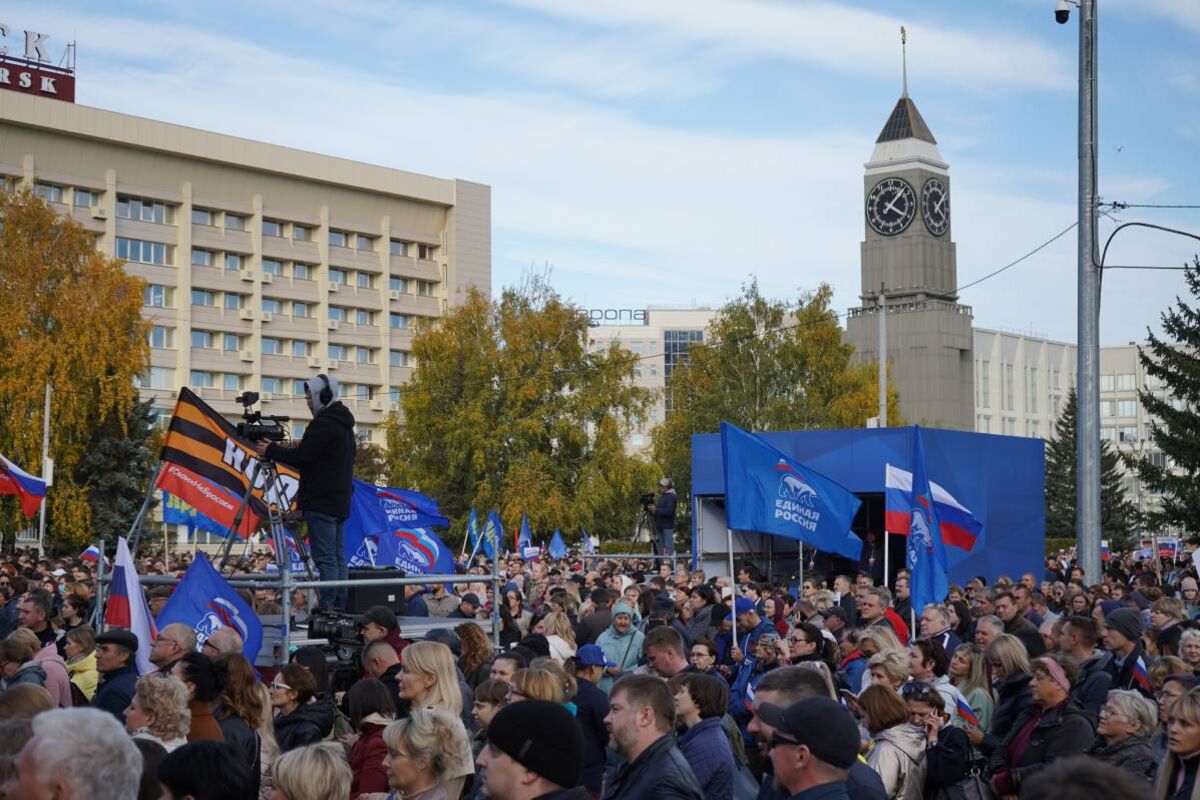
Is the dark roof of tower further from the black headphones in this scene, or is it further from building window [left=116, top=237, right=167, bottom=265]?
the black headphones

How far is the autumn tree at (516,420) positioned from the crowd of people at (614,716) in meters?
37.0

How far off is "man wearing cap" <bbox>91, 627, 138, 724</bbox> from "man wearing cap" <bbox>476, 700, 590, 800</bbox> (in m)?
4.70

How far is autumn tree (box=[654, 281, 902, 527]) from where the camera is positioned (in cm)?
6125

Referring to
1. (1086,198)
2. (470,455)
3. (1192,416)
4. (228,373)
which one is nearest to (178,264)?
(228,373)

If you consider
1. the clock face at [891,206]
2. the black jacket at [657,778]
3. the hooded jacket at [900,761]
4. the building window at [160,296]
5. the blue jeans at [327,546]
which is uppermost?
the clock face at [891,206]

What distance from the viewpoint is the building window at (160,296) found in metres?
80.1

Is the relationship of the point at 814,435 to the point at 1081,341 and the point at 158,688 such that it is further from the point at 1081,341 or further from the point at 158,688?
the point at 158,688

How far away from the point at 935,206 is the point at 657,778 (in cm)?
10173

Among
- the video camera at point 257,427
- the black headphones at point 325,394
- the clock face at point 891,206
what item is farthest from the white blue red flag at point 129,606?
the clock face at point 891,206

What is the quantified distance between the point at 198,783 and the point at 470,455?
46.9 metres

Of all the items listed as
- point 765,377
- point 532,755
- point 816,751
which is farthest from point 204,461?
point 765,377

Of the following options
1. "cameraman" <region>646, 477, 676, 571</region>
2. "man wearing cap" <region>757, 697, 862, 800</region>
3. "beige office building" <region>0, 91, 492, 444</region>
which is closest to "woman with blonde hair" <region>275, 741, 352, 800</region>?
"man wearing cap" <region>757, 697, 862, 800</region>

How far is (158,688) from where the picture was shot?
6.94 meters

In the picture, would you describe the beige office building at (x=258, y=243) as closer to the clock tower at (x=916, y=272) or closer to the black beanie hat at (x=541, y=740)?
the clock tower at (x=916, y=272)
